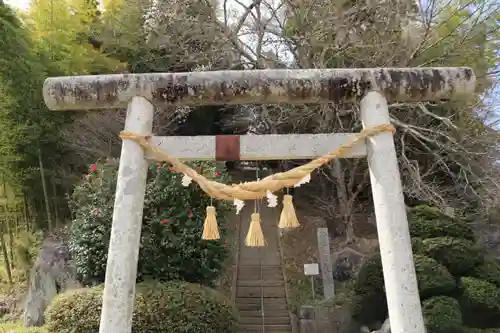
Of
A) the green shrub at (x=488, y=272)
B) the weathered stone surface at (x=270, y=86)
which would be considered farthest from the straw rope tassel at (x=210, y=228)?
the green shrub at (x=488, y=272)

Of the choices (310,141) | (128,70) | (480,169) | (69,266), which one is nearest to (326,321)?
(480,169)

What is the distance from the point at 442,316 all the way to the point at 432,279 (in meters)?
0.53

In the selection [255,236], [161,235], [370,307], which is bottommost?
[370,307]

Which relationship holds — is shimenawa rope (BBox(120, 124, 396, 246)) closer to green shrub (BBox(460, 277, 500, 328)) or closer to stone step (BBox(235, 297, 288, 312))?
green shrub (BBox(460, 277, 500, 328))

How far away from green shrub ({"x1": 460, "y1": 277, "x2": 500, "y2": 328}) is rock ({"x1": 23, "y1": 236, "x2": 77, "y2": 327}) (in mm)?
7277

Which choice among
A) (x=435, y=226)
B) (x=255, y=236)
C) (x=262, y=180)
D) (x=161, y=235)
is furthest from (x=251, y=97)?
(x=435, y=226)

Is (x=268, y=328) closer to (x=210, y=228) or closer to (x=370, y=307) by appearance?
(x=370, y=307)

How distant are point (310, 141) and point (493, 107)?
8.26 m

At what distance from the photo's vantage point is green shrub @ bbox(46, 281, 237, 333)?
6.67m

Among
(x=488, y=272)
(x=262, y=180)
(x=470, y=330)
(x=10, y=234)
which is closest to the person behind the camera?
(x=262, y=180)

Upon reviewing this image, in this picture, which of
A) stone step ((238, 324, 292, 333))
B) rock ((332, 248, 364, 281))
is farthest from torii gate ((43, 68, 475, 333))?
rock ((332, 248, 364, 281))

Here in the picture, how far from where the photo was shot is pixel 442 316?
228 inches

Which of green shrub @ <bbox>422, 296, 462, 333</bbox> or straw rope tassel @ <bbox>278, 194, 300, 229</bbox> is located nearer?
straw rope tassel @ <bbox>278, 194, 300, 229</bbox>

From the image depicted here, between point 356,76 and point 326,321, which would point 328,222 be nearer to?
point 326,321
